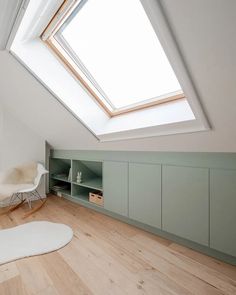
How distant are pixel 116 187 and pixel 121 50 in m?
1.59

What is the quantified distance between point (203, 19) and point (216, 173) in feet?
3.78

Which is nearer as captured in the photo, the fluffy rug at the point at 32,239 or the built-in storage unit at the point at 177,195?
the built-in storage unit at the point at 177,195

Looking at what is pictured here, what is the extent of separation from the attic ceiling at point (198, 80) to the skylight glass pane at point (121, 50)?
0.50 m

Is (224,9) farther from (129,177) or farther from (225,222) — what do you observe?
(129,177)

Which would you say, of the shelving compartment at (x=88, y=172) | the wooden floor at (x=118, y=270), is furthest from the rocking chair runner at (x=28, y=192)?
the wooden floor at (x=118, y=270)

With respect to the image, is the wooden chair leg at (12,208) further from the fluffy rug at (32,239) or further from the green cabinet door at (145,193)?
the green cabinet door at (145,193)

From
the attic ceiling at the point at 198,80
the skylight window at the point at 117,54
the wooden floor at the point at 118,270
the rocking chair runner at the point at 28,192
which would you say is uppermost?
the skylight window at the point at 117,54

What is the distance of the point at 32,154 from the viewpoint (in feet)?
10.8

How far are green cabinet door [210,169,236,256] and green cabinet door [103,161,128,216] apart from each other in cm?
100

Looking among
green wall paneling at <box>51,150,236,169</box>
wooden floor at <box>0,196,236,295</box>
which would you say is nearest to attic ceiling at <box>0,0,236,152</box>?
green wall paneling at <box>51,150,236,169</box>

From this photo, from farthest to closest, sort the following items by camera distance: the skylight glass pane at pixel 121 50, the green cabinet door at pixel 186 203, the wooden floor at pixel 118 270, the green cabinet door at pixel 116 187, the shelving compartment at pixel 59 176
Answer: the shelving compartment at pixel 59 176, the green cabinet door at pixel 116 187, the green cabinet door at pixel 186 203, the skylight glass pane at pixel 121 50, the wooden floor at pixel 118 270

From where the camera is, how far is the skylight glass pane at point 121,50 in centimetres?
143

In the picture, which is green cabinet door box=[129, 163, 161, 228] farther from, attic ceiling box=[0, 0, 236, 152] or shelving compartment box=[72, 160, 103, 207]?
shelving compartment box=[72, 160, 103, 207]

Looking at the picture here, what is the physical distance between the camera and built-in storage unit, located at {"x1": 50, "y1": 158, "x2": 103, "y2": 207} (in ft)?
9.87
